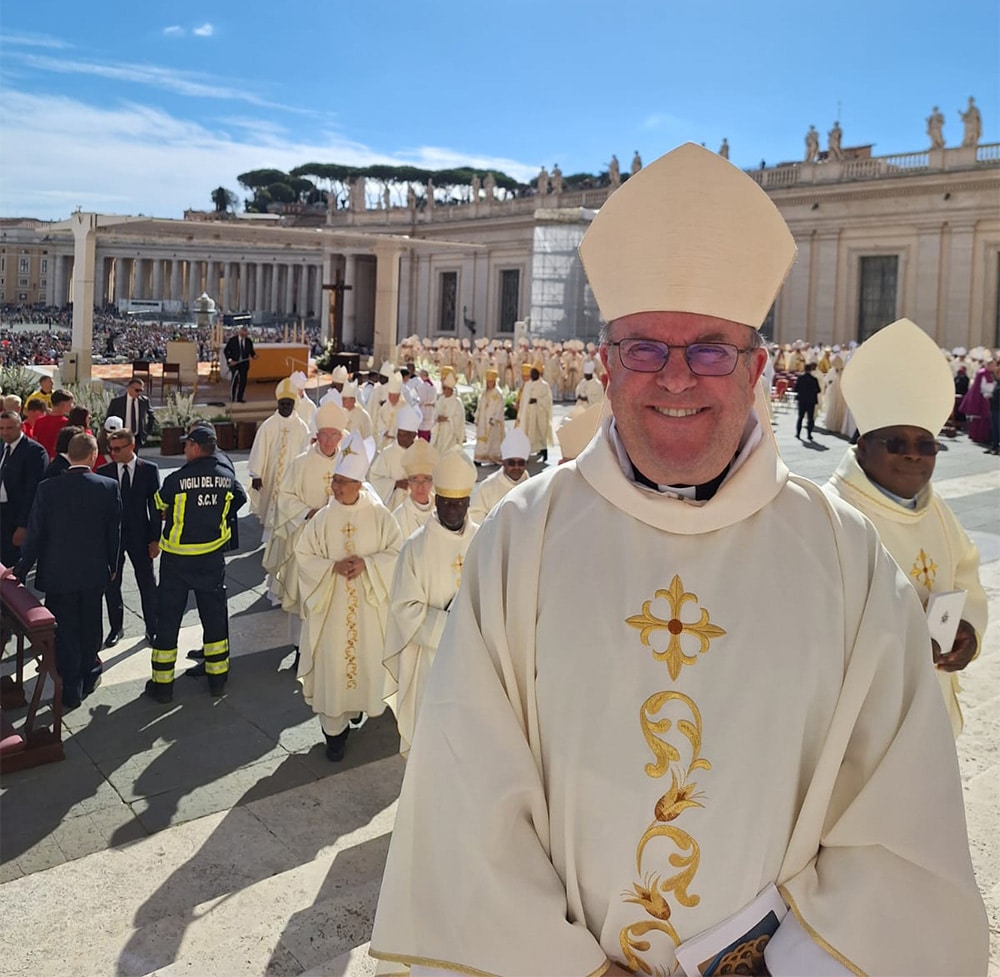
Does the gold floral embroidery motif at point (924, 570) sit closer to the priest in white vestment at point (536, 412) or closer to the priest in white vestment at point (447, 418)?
the priest in white vestment at point (447, 418)

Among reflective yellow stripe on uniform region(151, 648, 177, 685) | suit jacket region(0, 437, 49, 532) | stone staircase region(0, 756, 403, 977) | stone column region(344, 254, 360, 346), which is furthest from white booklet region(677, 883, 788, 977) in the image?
stone column region(344, 254, 360, 346)

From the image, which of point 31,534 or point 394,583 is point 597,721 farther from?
point 31,534

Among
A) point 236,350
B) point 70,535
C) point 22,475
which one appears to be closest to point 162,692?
point 70,535

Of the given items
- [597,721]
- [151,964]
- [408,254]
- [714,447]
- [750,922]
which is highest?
[408,254]

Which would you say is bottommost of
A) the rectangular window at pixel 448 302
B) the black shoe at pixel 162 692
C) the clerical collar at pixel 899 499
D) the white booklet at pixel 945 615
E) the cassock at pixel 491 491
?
the black shoe at pixel 162 692

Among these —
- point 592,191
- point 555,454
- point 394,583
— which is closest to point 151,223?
point 555,454

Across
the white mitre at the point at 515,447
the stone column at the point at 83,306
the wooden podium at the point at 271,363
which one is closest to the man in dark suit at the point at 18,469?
the white mitre at the point at 515,447

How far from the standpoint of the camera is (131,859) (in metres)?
4.14

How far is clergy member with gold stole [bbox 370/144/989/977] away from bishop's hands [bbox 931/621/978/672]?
1.70 metres

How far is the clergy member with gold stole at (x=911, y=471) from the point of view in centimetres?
348

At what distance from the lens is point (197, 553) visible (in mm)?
6082

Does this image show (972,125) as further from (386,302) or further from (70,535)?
(70,535)

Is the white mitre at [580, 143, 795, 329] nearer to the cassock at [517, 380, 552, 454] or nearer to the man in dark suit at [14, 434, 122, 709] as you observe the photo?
the man in dark suit at [14, 434, 122, 709]

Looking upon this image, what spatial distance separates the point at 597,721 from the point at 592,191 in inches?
1683
